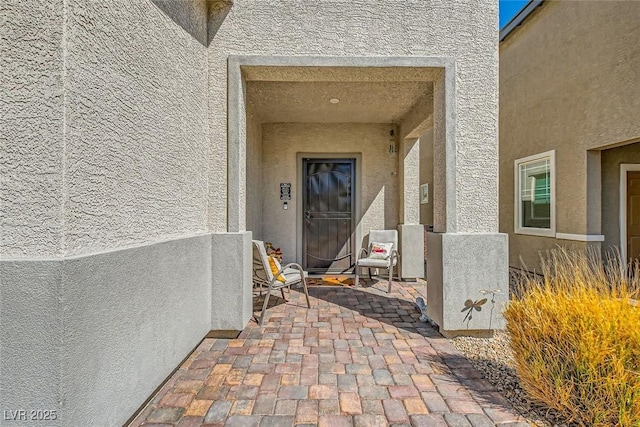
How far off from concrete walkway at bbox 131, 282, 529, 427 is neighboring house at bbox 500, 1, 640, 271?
4471mm

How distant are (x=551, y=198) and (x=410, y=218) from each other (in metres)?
2.95

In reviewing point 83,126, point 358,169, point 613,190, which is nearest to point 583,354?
point 83,126

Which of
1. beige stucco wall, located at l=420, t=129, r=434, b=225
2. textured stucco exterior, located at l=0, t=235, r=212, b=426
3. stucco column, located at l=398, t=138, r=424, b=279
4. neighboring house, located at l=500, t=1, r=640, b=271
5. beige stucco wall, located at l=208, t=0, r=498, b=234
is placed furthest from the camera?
beige stucco wall, located at l=420, t=129, r=434, b=225

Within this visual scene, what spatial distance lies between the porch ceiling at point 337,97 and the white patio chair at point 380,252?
7.21 feet

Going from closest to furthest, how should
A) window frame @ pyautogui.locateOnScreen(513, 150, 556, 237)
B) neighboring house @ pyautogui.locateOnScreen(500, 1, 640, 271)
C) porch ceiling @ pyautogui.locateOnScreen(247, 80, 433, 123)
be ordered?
porch ceiling @ pyautogui.locateOnScreen(247, 80, 433, 123) → neighboring house @ pyautogui.locateOnScreen(500, 1, 640, 271) → window frame @ pyautogui.locateOnScreen(513, 150, 556, 237)

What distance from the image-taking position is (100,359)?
1.73 m

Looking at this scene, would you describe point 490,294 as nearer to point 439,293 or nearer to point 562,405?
point 439,293

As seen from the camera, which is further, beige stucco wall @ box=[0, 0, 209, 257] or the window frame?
the window frame

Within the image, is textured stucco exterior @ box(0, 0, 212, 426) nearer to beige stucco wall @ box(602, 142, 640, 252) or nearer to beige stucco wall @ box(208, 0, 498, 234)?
beige stucco wall @ box(208, 0, 498, 234)

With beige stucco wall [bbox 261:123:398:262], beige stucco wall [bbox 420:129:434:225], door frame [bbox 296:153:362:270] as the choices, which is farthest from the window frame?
door frame [bbox 296:153:362:270]

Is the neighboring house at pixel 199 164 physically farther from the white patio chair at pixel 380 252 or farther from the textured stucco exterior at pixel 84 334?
the white patio chair at pixel 380 252

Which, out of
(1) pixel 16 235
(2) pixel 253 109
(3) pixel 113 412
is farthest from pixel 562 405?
(2) pixel 253 109

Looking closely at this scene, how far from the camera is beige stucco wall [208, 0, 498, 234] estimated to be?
3.36 m

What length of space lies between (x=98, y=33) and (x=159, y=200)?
3.67 ft
